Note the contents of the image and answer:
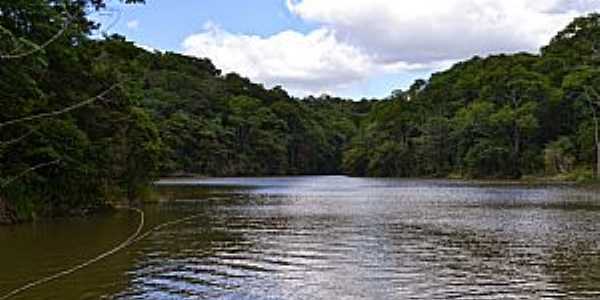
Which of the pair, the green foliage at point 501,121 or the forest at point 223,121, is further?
the green foliage at point 501,121

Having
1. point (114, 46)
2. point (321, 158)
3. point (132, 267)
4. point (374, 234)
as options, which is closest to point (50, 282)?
point (132, 267)

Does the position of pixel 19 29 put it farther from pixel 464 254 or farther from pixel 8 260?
pixel 464 254

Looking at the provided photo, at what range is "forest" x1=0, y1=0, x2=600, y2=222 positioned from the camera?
95.8 ft

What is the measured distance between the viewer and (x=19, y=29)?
22875 mm

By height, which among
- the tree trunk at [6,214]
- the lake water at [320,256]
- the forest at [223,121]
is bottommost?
the lake water at [320,256]

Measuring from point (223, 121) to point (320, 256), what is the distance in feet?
396

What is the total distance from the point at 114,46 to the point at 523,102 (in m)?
78.5

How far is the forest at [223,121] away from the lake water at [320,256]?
11.1ft

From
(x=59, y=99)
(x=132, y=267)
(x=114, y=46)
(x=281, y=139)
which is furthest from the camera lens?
(x=281, y=139)

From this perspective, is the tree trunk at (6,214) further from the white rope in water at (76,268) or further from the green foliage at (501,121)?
the green foliage at (501,121)

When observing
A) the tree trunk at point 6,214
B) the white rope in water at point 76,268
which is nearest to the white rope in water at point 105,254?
the white rope in water at point 76,268

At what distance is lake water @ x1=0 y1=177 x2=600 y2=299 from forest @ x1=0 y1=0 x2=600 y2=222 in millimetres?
3375

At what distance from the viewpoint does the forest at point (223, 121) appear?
2921 centimetres

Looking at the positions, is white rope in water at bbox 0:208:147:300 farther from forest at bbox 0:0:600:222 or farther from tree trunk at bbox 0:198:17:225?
tree trunk at bbox 0:198:17:225
